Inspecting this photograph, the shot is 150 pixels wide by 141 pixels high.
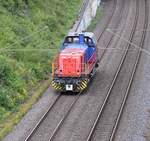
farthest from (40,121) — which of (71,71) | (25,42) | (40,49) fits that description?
(25,42)

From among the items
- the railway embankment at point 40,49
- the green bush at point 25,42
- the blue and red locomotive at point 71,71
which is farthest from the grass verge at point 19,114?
the blue and red locomotive at point 71,71

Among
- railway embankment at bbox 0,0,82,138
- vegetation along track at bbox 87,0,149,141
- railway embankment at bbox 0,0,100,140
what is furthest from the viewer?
railway embankment at bbox 0,0,82,138

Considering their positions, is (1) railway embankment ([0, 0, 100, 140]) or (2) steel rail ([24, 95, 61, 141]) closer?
(2) steel rail ([24, 95, 61, 141])

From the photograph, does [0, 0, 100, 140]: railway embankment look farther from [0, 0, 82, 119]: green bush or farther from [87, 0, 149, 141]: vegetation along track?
[87, 0, 149, 141]: vegetation along track

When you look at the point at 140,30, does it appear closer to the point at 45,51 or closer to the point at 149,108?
the point at 45,51

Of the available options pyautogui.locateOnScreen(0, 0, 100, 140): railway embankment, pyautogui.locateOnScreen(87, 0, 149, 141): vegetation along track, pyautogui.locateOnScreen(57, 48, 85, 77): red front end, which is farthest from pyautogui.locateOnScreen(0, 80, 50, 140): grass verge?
pyautogui.locateOnScreen(87, 0, 149, 141): vegetation along track

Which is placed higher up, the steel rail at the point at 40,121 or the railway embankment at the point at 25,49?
the railway embankment at the point at 25,49

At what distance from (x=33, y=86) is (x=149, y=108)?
876cm

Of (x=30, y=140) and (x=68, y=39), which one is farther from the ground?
(x=68, y=39)

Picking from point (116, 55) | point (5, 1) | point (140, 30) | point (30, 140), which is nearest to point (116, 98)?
point (30, 140)

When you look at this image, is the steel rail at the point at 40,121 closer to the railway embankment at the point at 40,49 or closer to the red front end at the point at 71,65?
the railway embankment at the point at 40,49

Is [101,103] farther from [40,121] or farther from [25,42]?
[25,42]

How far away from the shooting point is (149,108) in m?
30.3

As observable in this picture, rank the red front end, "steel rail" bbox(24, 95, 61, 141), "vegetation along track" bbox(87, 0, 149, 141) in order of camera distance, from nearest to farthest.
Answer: "steel rail" bbox(24, 95, 61, 141)
"vegetation along track" bbox(87, 0, 149, 141)
the red front end
